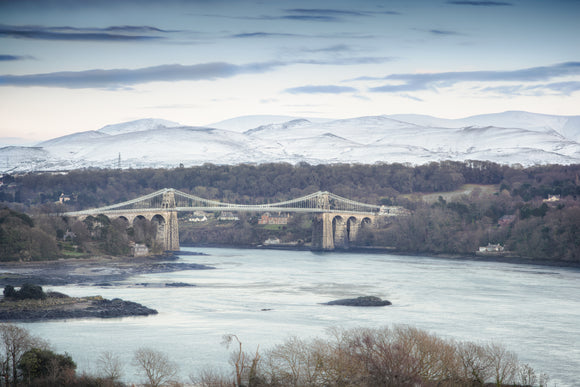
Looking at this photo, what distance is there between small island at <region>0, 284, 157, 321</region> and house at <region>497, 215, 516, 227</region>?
103 feet

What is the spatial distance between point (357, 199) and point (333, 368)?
186 feet

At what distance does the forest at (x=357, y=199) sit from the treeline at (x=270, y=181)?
11cm

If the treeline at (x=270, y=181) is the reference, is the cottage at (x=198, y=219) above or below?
below

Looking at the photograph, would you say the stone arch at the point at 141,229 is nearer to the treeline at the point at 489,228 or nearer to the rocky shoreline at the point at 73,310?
the treeline at the point at 489,228

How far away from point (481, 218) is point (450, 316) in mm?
29968

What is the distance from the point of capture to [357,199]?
68.9 meters

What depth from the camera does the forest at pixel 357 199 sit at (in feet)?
135

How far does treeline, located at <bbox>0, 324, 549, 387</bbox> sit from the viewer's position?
1243cm

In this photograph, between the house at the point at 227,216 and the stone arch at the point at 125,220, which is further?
the house at the point at 227,216

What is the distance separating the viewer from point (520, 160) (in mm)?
107875

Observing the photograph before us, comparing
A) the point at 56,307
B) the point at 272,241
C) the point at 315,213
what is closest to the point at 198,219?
the point at 272,241

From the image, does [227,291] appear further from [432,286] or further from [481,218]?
[481,218]

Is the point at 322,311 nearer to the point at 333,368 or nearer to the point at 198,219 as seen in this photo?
the point at 333,368

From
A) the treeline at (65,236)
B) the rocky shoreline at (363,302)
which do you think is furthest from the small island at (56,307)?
the treeline at (65,236)
